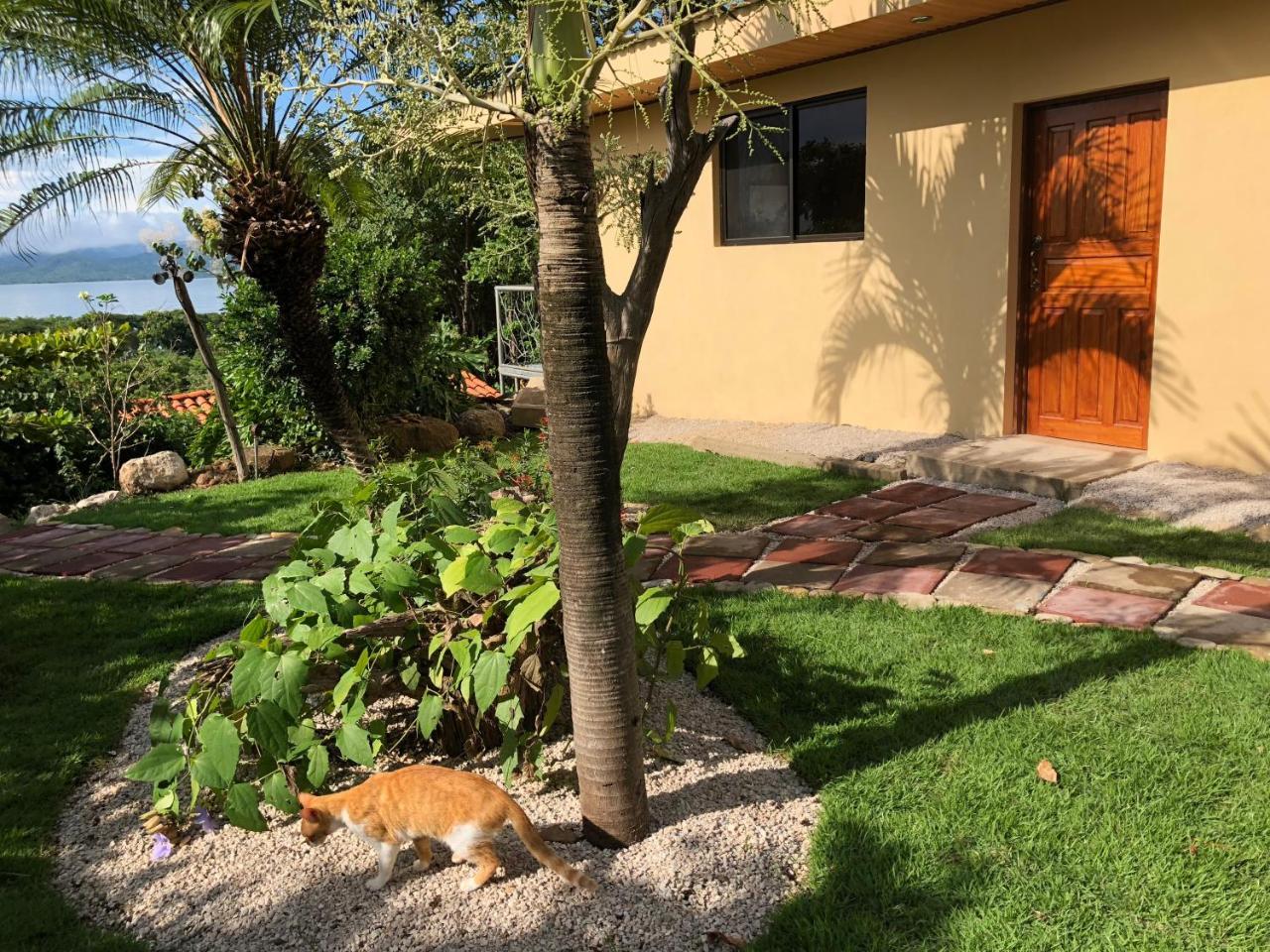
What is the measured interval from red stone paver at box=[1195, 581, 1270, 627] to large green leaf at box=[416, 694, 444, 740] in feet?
10.1

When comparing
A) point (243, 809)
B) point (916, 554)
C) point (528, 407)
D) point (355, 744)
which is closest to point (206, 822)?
point (243, 809)

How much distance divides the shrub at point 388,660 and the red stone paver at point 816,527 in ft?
8.21

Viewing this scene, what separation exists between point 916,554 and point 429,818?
10.4ft

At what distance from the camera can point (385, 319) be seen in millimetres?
9867

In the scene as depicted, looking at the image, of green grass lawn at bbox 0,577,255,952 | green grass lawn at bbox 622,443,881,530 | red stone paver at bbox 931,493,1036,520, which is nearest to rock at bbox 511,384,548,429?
green grass lawn at bbox 622,443,881,530

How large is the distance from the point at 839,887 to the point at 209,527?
5907mm

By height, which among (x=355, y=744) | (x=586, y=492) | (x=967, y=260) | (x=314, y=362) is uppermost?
(x=967, y=260)

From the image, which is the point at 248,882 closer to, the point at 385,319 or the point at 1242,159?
the point at 1242,159

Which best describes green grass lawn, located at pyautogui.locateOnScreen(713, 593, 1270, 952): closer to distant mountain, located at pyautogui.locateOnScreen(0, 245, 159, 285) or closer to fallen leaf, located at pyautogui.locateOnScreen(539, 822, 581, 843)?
fallen leaf, located at pyautogui.locateOnScreen(539, 822, 581, 843)

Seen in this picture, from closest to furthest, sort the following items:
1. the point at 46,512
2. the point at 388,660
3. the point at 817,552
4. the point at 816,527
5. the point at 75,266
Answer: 1. the point at 388,660
2. the point at 817,552
3. the point at 816,527
4. the point at 46,512
5. the point at 75,266

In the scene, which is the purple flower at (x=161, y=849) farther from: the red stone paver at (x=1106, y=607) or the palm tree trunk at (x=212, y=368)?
the palm tree trunk at (x=212, y=368)

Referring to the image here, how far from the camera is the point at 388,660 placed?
121 inches

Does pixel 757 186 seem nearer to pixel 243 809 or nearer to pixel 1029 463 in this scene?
pixel 1029 463

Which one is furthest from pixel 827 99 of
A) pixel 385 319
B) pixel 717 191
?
pixel 385 319
